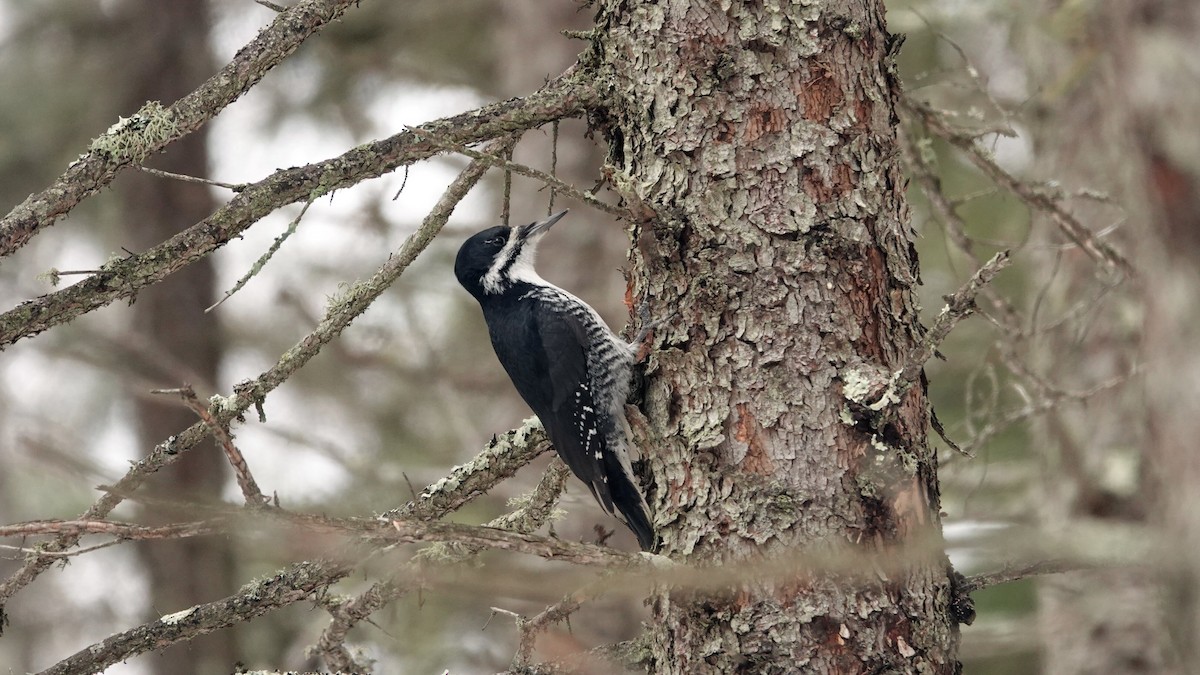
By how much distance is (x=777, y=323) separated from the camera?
9.25 feet

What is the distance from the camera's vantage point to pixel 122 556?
34.1 feet

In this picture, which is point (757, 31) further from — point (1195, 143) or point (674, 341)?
point (1195, 143)

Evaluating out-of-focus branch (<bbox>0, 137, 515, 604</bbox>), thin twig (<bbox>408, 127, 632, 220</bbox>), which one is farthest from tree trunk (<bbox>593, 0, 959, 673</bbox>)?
out-of-focus branch (<bbox>0, 137, 515, 604</bbox>)

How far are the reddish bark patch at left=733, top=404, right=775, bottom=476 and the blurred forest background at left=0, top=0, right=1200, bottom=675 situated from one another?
1.26 meters

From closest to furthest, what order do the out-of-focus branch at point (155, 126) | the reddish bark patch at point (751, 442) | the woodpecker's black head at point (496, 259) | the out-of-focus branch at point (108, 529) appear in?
1. the out-of-focus branch at point (108, 529)
2. the out-of-focus branch at point (155, 126)
3. the reddish bark patch at point (751, 442)
4. the woodpecker's black head at point (496, 259)

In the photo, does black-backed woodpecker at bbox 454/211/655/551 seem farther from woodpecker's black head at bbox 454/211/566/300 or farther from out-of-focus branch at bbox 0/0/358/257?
out-of-focus branch at bbox 0/0/358/257

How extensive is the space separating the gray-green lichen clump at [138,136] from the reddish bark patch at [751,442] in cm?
146

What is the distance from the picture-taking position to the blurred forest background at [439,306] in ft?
17.8

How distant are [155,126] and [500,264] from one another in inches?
99.1

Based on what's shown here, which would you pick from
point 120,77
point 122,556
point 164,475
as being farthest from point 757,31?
point 122,556

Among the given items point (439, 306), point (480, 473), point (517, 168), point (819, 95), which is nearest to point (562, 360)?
point (480, 473)

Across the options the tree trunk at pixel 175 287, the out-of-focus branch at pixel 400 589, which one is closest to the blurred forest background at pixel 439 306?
the tree trunk at pixel 175 287

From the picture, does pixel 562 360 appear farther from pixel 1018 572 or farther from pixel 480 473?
pixel 1018 572

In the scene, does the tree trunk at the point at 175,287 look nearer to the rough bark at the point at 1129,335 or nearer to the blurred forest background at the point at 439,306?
the blurred forest background at the point at 439,306
